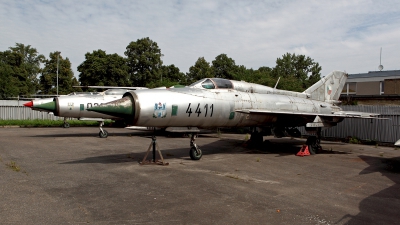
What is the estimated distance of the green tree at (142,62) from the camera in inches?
2035

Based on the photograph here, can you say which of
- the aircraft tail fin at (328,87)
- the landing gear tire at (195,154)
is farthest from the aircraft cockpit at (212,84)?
the aircraft tail fin at (328,87)

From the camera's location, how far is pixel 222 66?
164ft

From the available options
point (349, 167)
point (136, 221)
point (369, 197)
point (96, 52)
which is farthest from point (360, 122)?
point (96, 52)

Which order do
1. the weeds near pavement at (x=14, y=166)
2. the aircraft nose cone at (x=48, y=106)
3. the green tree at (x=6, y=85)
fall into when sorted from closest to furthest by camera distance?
the weeds near pavement at (x=14, y=166), the aircraft nose cone at (x=48, y=106), the green tree at (x=6, y=85)

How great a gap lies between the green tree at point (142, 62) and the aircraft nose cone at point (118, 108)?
43456 mm

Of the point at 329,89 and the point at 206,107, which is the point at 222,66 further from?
the point at 206,107

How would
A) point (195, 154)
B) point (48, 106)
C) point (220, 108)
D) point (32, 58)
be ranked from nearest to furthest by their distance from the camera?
point (220, 108)
point (195, 154)
point (48, 106)
point (32, 58)

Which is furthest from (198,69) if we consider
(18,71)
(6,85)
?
(18,71)

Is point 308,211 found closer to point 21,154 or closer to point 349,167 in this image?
point 349,167

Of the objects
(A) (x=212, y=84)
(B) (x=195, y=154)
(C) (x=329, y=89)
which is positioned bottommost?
(B) (x=195, y=154)

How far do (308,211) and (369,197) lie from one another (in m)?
1.89

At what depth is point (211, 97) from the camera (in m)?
10.4

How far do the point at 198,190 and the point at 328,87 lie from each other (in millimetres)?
12033

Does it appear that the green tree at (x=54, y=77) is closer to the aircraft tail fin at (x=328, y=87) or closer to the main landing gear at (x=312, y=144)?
the aircraft tail fin at (x=328, y=87)
